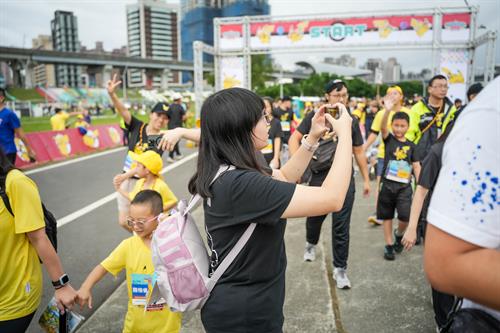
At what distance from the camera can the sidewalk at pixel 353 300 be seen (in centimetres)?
312

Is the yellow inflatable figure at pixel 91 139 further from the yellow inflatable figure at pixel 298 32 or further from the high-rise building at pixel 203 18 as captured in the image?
the high-rise building at pixel 203 18

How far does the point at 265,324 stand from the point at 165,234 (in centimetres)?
61

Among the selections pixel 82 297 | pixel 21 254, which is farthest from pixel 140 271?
pixel 21 254

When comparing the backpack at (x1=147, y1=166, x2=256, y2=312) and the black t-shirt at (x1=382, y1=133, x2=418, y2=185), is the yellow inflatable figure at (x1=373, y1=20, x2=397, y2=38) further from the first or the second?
the backpack at (x1=147, y1=166, x2=256, y2=312)

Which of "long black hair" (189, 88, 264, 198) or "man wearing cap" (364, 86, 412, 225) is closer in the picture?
"long black hair" (189, 88, 264, 198)

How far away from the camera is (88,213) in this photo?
6656 mm

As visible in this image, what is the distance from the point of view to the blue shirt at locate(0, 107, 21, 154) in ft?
20.4

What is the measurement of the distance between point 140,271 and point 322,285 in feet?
6.64

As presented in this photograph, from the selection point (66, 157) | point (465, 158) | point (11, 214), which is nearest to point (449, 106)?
point (465, 158)

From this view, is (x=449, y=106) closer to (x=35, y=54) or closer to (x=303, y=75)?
(x=35, y=54)

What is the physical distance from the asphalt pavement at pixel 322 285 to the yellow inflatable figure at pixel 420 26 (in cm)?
1230

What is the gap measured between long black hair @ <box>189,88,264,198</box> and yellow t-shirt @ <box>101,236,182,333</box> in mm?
1160

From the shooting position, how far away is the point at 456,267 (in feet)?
2.67

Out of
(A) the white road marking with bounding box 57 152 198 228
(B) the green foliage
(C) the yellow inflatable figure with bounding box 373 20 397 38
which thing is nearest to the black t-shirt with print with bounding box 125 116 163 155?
(A) the white road marking with bounding box 57 152 198 228
